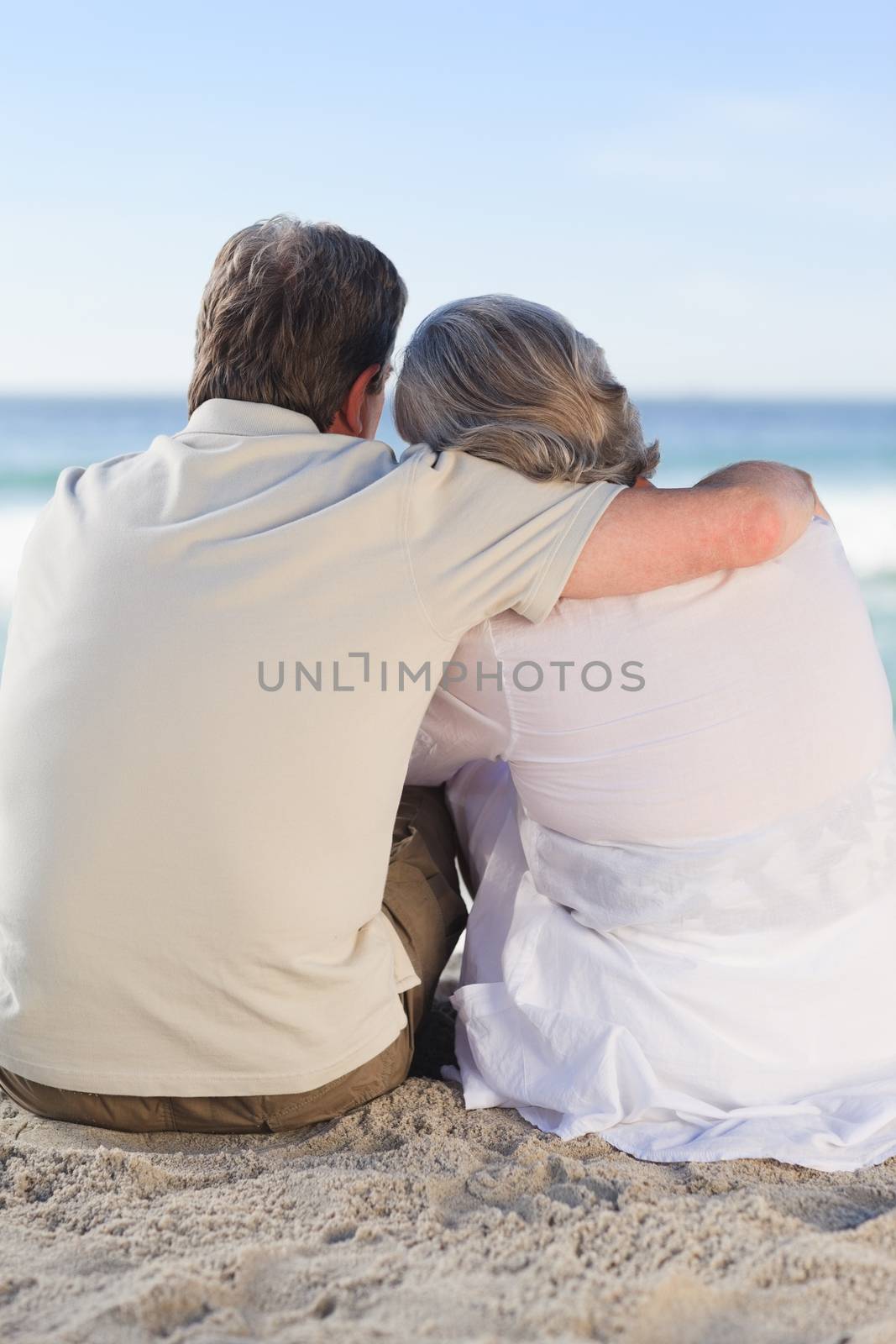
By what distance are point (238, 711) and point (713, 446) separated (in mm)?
20910

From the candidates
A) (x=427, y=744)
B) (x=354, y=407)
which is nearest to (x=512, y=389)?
(x=354, y=407)

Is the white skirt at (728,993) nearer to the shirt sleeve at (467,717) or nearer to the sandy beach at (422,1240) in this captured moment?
the sandy beach at (422,1240)

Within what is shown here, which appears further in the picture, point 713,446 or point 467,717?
point 713,446

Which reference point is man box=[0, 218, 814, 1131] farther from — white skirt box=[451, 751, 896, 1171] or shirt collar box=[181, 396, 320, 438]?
white skirt box=[451, 751, 896, 1171]

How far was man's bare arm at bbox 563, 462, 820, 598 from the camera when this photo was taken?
165 cm

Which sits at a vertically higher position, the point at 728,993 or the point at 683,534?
the point at 683,534

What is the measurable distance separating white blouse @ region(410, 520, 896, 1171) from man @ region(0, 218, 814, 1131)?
12cm

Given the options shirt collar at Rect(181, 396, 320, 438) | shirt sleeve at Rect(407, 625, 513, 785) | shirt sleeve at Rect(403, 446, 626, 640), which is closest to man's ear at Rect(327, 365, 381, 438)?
shirt collar at Rect(181, 396, 320, 438)

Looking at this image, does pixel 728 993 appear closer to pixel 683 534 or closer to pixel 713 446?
pixel 683 534

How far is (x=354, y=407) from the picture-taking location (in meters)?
1.89

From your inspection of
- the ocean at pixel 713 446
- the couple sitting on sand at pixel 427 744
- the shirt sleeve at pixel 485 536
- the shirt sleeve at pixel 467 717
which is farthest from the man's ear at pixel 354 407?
the ocean at pixel 713 446

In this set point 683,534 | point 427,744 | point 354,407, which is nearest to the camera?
point 683,534

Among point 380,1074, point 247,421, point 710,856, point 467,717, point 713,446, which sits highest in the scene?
point 247,421

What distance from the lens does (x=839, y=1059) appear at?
180 centimetres
